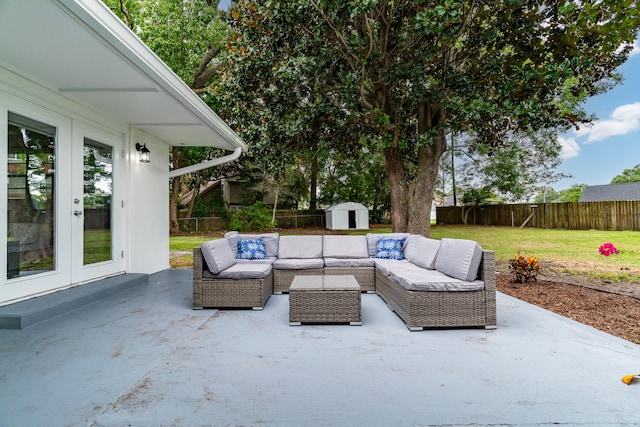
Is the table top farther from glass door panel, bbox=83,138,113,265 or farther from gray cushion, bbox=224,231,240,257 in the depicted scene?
glass door panel, bbox=83,138,113,265

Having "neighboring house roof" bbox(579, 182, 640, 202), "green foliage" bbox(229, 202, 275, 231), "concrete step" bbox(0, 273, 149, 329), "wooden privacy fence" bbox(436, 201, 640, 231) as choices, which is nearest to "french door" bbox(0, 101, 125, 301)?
"concrete step" bbox(0, 273, 149, 329)

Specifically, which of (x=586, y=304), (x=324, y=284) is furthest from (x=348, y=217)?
(x=324, y=284)

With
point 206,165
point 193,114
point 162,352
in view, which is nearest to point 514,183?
point 206,165

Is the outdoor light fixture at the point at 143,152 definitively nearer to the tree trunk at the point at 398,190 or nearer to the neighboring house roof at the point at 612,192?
the tree trunk at the point at 398,190

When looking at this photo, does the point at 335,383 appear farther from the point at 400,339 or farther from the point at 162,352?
the point at 162,352

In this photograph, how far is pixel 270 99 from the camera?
779 cm

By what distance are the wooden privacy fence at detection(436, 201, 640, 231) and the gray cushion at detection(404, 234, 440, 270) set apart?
13948mm

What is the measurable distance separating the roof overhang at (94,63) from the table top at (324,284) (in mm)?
2543

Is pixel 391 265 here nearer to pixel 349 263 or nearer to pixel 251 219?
pixel 349 263

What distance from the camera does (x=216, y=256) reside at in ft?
13.7

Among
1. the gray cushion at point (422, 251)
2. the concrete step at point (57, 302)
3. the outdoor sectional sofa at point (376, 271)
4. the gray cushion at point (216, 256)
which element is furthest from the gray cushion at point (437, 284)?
the concrete step at point (57, 302)

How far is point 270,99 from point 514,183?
55.0 feet

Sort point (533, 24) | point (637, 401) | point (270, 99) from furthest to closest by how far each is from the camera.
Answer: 1. point (270, 99)
2. point (533, 24)
3. point (637, 401)

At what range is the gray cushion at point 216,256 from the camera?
13.4 ft
